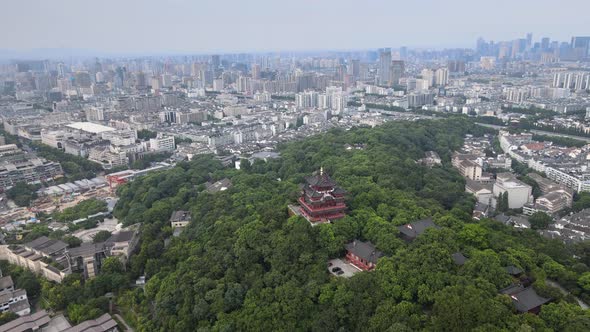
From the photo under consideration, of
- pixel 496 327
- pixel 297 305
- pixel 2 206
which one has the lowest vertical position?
pixel 2 206

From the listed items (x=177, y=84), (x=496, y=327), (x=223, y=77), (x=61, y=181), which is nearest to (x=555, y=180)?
(x=496, y=327)

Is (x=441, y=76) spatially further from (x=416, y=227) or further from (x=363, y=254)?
(x=363, y=254)

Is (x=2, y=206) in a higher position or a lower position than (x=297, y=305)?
lower

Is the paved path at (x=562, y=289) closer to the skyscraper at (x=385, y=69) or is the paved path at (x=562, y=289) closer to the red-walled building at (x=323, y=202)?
the red-walled building at (x=323, y=202)

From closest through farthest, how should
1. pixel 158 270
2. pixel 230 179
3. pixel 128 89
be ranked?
pixel 158 270 < pixel 230 179 < pixel 128 89

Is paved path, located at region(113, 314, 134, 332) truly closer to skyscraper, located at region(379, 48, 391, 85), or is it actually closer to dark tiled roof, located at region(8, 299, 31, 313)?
dark tiled roof, located at region(8, 299, 31, 313)

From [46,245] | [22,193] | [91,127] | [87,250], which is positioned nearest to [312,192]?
[87,250]

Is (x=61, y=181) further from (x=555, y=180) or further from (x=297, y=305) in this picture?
(x=555, y=180)

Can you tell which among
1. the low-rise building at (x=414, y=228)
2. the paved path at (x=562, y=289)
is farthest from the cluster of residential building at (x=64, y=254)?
the paved path at (x=562, y=289)

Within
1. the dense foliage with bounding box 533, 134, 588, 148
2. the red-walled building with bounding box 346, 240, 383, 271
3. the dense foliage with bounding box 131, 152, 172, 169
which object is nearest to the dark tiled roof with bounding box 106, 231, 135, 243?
the red-walled building with bounding box 346, 240, 383, 271
